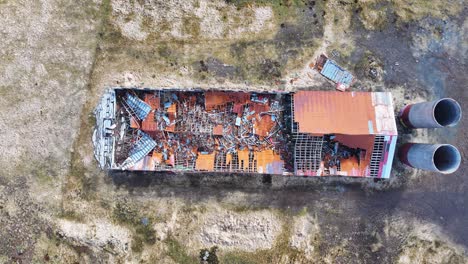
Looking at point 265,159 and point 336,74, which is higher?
point 336,74

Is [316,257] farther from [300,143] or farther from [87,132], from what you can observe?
[87,132]

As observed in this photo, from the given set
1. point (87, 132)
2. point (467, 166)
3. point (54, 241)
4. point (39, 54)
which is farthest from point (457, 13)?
point (54, 241)

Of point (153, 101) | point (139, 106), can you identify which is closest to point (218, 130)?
point (153, 101)

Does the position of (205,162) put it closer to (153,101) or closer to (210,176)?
(210,176)

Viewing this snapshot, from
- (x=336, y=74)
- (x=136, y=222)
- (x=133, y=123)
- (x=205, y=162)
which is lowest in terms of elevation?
(x=136, y=222)

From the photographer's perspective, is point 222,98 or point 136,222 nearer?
point 222,98

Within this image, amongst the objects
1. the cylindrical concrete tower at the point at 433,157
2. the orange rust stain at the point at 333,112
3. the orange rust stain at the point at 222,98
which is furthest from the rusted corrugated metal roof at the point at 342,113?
the orange rust stain at the point at 222,98

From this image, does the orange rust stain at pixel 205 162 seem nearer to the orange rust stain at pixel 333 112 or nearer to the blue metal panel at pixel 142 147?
the blue metal panel at pixel 142 147
